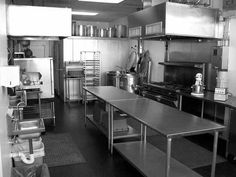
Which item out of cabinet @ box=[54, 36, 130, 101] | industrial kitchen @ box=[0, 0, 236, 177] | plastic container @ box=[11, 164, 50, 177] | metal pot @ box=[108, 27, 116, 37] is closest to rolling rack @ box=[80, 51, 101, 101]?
cabinet @ box=[54, 36, 130, 101]

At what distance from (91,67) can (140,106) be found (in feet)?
14.4

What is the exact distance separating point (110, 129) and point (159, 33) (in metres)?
1.47

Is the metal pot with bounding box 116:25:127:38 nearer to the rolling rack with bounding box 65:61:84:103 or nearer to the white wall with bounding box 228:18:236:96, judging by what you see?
the rolling rack with bounding box 65:61:84:103

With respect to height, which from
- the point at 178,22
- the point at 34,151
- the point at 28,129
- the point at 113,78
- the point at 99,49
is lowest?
the point at 34,151

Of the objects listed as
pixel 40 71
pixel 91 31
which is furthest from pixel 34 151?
pixel 91 31

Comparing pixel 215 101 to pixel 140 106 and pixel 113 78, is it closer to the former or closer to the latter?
pixel 140 106

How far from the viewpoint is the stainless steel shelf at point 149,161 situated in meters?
2.48

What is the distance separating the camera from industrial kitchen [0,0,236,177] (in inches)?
88.0

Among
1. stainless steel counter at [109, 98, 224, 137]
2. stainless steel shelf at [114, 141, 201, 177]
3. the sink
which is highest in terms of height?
stainless steel counter at [109, 98, 224, 137]

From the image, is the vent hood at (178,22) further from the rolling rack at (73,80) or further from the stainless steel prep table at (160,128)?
the rolling rack at (73,80)

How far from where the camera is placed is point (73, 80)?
7059 mm

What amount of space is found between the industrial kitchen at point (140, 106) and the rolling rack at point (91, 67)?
117 cm

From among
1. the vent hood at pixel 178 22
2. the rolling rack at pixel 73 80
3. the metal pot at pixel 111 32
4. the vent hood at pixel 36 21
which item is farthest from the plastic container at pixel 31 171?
the metal pot at pixel 111 32

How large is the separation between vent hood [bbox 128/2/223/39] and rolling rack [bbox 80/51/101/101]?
142 inches
